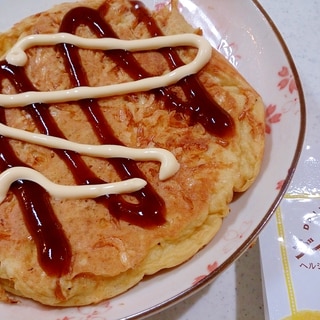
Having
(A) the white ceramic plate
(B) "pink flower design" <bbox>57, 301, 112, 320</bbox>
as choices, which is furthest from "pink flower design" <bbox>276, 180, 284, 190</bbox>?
(B) "pink flower design" <bbox>57, 301, 112, 320</bbox>

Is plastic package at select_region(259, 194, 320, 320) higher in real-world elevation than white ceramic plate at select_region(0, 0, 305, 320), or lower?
lower

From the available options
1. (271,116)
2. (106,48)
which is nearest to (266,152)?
(271,116)

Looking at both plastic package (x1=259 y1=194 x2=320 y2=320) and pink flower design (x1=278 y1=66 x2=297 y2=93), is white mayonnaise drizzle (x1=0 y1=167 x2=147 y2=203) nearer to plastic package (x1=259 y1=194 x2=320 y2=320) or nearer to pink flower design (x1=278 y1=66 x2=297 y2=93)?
plastic package (x1=259 y1=194 x2=320 y2=320)

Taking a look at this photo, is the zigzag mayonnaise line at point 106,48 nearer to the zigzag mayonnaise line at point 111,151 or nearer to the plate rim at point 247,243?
the zigzag mayonnaise line at point 111,151

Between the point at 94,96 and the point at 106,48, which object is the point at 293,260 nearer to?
the point at 94,96

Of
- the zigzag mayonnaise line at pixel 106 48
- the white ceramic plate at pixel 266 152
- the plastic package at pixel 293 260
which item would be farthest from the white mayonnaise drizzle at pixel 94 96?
the plastic package at pixel 293 260
